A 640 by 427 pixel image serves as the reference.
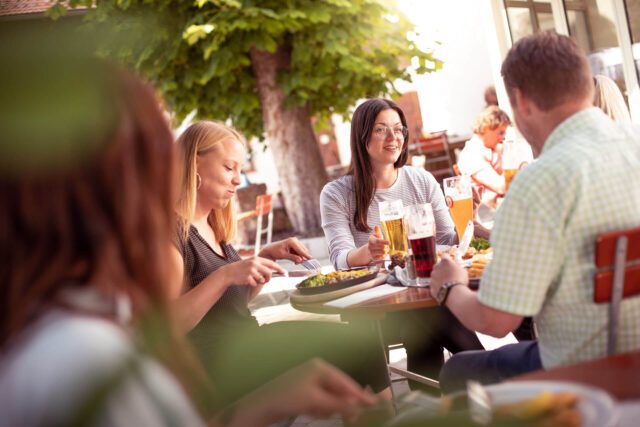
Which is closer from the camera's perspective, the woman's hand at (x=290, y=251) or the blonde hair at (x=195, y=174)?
the blonde hair at (x=195, y=174)

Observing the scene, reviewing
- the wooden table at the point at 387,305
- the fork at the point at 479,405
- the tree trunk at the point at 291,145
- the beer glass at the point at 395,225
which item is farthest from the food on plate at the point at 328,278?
the tree trunk at the point at 291,145

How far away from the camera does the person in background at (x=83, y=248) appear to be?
755 mm

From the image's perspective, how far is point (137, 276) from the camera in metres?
0.88

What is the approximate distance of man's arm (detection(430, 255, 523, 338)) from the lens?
1685 mm

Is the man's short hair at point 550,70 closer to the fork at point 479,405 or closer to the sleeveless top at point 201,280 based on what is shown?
the fork at point 479,405

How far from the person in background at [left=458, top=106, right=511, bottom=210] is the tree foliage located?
107 inches

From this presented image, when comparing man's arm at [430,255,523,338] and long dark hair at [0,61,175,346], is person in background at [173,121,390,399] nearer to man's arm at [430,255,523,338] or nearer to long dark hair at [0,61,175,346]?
man's arm at [430,255,523,338]

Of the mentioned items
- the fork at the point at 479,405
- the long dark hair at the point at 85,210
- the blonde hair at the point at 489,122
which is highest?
the blonde hair at the point at 489,122

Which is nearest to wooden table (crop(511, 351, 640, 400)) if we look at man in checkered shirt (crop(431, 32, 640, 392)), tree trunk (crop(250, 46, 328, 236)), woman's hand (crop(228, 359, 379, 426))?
woman's hand (crop(228, 359, 379, 426))

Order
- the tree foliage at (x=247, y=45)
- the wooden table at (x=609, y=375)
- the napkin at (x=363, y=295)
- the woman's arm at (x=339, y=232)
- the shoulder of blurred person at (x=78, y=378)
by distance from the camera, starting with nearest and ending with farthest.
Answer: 1. the shoulder of blurred person at (x=78, y=378)
2. the wooden table at (x=609, y=375)
3. the napkin at (x=363, y=295)
4. the woman's arm at (x=339, y=232)
5. the tree foliage at (x=247, y=45)

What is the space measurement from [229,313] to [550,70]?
1546 mm

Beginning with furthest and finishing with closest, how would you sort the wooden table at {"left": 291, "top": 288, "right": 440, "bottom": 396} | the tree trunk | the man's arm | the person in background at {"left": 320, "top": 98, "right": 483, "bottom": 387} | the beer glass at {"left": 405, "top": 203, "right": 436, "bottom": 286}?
the tree trunk → the person in background at {"left": 320, "top": 98, "right": 483, "bottom": 387} → the beer glass at {"left": 405, "top": 203, "right": 436, "bottom": 286} → the wooden table at {"left": 291, "top": 288, "right": 440, "bottom": 396} → the man's arm

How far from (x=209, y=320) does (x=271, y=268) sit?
562mm

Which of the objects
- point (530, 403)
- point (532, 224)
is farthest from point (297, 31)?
point (530, 403)
